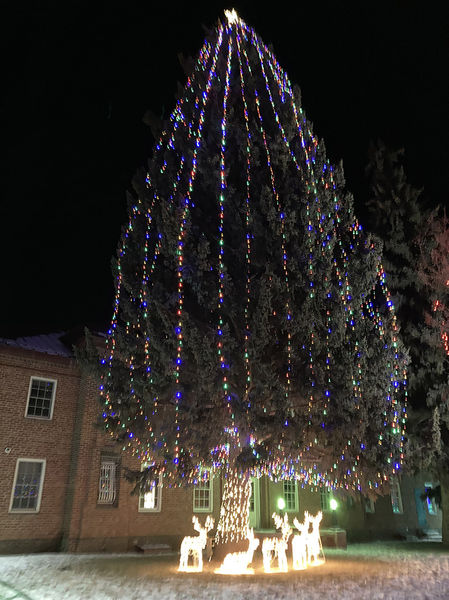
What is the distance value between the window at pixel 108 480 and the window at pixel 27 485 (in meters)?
2.01

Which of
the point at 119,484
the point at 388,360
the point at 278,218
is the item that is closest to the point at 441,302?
the point at 388,360

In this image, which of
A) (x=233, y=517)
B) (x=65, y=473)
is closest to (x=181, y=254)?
(x=233, y=517)

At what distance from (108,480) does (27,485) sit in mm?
2724

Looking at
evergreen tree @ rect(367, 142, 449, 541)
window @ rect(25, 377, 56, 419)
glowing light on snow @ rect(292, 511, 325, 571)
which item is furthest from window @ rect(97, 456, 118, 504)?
evergreen tree @ rect(367, 142, 449, 541)

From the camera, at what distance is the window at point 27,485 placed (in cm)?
1596

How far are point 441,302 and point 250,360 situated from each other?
426 inches

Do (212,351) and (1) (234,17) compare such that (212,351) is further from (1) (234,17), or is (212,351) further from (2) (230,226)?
(1) (234,17)

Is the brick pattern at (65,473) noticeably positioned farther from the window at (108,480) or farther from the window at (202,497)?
the window at (202,497)

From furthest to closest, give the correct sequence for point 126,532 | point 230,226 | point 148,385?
1. point 126,532
2. point 230,226
3. point 148,385

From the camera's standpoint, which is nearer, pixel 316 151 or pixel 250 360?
pixel 250 360

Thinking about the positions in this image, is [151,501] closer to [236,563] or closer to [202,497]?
[202,497]

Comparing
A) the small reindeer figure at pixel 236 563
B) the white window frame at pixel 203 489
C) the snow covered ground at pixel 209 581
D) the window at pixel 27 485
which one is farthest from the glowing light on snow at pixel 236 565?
the white window frame at pixel 203 489

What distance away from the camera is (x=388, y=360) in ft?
40.9

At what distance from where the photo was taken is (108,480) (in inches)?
693
